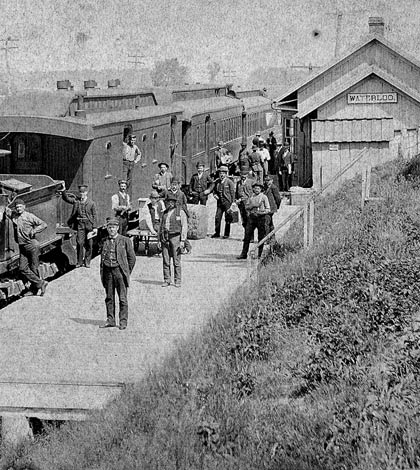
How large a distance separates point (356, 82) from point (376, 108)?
2.90 ft

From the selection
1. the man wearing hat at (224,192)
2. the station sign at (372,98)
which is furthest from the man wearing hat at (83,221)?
the station sign at (372,98)

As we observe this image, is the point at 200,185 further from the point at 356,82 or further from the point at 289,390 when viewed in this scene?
the point at 289,390

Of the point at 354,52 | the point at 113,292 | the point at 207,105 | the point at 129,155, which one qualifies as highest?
the point at 354,52

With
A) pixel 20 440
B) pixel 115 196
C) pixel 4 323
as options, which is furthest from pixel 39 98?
pixel 20 440

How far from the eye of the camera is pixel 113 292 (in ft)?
41.1

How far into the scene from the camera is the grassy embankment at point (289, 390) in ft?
25.7

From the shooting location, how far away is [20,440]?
9.87 metres

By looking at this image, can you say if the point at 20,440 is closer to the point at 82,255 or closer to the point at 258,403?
the point at 258,403

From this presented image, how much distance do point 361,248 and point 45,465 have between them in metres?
5.58

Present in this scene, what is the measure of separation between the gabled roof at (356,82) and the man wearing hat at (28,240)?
11048 millimetres

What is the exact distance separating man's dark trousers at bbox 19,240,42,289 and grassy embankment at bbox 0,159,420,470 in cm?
394

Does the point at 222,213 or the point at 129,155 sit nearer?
the point at 222,213

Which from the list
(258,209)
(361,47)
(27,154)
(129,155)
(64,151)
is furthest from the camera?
(361,47)

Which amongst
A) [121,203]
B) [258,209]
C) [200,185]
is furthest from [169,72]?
[258,209]
